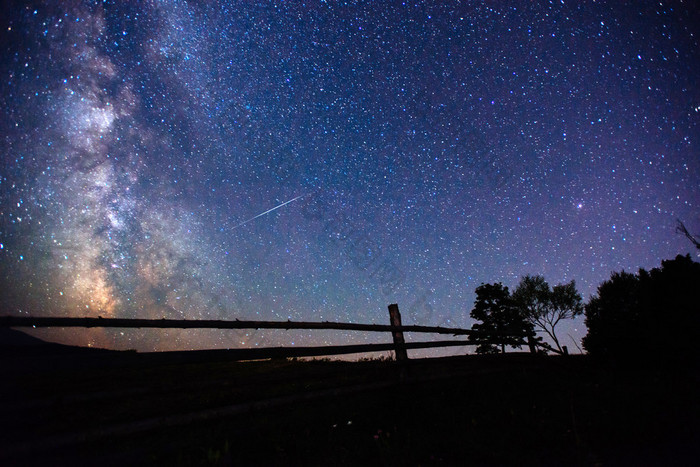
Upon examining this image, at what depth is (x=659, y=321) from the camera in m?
11.9

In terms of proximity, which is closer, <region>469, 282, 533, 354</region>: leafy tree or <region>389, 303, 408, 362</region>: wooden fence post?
<region>389, 303, 408, 362</region>: wooden fence post

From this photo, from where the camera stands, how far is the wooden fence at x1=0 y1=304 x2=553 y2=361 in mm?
3178

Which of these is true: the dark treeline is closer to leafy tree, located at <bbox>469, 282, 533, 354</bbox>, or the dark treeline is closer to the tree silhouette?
the tree silhouette

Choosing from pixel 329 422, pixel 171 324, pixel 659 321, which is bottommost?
pixel 329 422

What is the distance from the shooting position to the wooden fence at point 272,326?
125 inches

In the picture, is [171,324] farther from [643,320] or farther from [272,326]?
[643,320]

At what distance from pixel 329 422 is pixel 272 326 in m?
1.46

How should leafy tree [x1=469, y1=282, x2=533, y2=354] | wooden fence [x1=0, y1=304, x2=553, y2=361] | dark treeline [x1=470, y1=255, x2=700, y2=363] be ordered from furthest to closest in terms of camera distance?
leafy tree [x1=469, y1=282, x2=533, y2=354]
dark treeline [x1=470, y1=255, x2=700, y2=363]
wooden fence [x1=0, y1=304, x2=553, y2=361]

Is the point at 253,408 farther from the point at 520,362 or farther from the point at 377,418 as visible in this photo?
the point at 520,362

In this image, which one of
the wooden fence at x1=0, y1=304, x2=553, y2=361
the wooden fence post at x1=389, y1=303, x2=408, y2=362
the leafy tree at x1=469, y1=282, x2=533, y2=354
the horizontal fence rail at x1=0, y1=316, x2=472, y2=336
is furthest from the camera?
the leafy tree at x1=469, y1=282, x2=533, y2=354

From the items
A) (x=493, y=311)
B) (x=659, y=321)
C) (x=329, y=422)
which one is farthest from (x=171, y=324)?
(x=493, y=311)

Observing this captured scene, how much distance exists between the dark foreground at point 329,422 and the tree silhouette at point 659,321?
22.4ft

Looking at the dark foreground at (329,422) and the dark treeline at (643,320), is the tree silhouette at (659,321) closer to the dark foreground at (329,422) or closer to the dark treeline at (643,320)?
the dark treeline at (643,320)

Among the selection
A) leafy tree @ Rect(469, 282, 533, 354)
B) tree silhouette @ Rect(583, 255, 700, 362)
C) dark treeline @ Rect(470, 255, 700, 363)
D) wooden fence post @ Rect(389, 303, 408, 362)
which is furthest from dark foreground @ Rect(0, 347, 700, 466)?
leafy tree @ Rect(469, 282, 533, 354)
